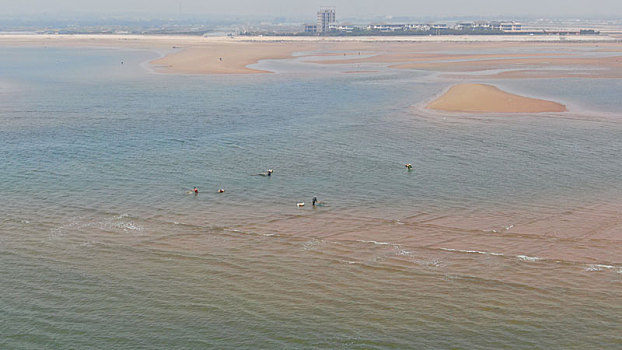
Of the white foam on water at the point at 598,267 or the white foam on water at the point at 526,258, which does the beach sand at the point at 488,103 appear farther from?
the white foam on water at the point at 598,267

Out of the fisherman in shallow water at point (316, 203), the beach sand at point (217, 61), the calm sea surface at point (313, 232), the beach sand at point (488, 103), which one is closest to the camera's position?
the calm sea surface at point (313, 232)

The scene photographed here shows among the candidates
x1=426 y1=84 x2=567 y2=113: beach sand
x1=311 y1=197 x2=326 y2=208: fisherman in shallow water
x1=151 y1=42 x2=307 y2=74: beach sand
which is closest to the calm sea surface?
x1=311 y1=197 x2=326 y2=208: fisherman in shallow water

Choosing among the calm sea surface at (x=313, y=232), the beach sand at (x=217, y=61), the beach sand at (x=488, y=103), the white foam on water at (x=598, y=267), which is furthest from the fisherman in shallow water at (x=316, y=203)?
the beach sand at (x=217, y=61)

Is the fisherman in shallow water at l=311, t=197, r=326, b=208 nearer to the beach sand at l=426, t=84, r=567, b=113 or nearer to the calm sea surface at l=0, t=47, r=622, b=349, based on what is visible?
the calm sea surface at l=0, t=47, r=622, b=349

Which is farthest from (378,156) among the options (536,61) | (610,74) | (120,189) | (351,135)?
(536,61)

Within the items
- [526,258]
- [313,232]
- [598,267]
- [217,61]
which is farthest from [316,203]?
[217,61]
